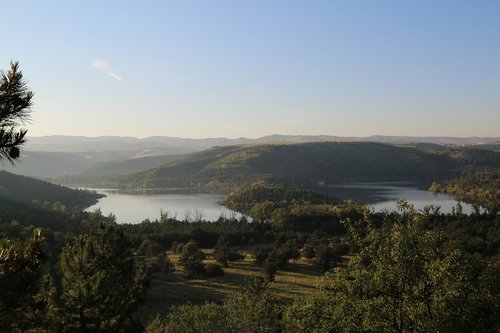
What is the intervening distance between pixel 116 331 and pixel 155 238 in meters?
92.5

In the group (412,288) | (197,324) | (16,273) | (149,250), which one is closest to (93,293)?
(197,324)

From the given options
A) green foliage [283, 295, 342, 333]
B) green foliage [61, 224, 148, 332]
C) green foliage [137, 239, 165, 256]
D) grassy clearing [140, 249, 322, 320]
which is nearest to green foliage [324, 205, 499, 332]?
green foliage [283, 295, 342, 333]

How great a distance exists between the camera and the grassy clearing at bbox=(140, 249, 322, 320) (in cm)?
6119

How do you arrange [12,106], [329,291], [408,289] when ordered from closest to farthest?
[12,106] < [408,289] < [329,291]

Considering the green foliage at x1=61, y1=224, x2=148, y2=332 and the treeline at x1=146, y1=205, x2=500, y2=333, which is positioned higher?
the treeline at x1=146, y1=205, x2=500, y2=333


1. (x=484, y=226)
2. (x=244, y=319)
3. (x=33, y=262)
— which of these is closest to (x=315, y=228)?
(x=484, y=226)

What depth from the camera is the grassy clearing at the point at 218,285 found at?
6119 centimetres

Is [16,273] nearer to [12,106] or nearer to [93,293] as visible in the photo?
[12,106]

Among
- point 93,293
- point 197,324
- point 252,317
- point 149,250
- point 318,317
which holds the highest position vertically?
point 318,317

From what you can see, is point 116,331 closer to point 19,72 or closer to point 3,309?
point 3,309

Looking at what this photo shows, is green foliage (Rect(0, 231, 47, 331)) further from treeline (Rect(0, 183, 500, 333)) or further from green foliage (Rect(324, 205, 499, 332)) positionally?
green foliage (Rect(324, 205, 499, 332))

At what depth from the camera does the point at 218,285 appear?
72125 millimetres

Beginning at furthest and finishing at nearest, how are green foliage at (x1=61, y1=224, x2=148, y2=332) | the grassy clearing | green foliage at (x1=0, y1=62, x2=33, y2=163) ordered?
the grassy clearing
green foliage at (x1=61, y1=224, x2=148, y2=332)
green foliage at (x1=0, y1=62, x2=33, y2=163)

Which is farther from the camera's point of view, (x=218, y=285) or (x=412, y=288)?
(x=218, y=285)
